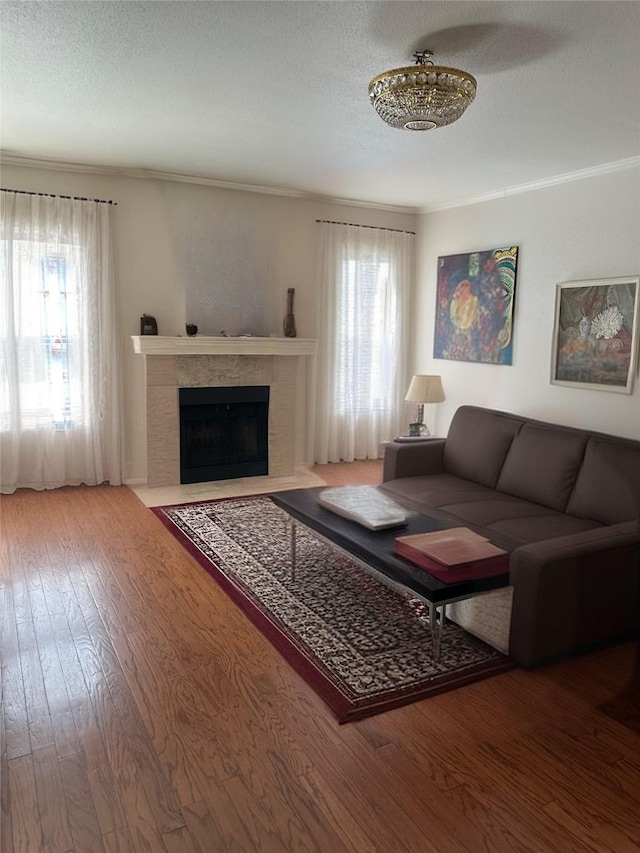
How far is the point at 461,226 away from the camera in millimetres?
5816

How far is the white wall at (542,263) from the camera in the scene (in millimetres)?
4332

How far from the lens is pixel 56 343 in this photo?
195 inches

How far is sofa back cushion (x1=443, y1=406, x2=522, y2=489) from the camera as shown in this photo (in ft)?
14.1

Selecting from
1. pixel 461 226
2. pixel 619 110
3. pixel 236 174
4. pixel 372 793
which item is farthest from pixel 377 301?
pixel 372 793

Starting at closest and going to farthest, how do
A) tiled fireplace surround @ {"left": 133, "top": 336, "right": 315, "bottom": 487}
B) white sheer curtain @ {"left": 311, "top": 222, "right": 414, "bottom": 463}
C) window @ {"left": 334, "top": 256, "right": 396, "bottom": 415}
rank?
tiled fireplace surround @ {"left": 133, "top": 336, "right": 315, "bottom": 487}
white sheer curtain @ {"left": 311, "top": 222, "right": 414, "bottom": 463}
window @ {"left": 334, "top": 256, "right": 396, "bottom": 415}

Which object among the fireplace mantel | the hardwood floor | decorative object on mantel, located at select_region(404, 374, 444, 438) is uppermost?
the fireplace mantel

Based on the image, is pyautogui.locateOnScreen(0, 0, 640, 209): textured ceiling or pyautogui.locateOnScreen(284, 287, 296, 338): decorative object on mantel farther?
pyautogui.locateOnScreen(284, 287, 296, 338): decorative object on mantel

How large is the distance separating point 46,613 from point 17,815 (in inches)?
53.2

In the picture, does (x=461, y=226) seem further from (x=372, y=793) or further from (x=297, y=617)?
(x=372, y=793)

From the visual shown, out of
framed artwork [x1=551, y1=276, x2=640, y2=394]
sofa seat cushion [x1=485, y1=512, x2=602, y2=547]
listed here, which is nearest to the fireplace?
framed artwork [x1=551, y1=276, x2=640, y2=394]

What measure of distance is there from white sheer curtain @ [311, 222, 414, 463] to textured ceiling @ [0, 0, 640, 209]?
1.27 meters

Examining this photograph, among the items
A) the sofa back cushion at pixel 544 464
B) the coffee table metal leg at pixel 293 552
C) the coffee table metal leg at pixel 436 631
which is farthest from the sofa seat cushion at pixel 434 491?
the coffee table metal leg at pixel 436 631

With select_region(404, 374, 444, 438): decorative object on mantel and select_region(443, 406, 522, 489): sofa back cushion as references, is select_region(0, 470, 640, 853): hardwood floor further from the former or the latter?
select_region(404, 374, 444, 438): decorative object on mantel

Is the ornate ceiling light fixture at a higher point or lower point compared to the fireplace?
higher
